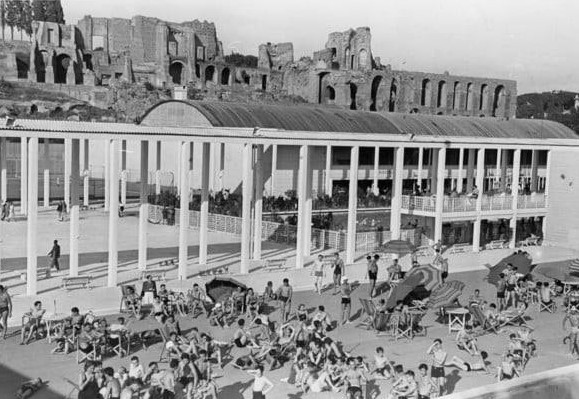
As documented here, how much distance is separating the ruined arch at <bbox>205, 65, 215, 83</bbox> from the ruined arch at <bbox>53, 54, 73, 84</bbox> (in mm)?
16752

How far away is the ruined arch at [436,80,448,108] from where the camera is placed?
90.6 meters

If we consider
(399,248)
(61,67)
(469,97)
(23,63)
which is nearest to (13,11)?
(23,63)

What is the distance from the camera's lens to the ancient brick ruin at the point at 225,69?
82.1m

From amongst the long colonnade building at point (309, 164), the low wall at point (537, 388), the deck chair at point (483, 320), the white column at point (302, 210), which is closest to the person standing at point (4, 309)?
the long colonnade building at point (309, 164)

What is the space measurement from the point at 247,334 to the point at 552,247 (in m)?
20.6

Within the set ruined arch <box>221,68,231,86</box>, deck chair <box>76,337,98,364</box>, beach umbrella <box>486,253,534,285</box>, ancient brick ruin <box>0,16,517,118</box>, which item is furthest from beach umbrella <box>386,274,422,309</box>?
Result: ruined arch <box>221,68,231,86</box>

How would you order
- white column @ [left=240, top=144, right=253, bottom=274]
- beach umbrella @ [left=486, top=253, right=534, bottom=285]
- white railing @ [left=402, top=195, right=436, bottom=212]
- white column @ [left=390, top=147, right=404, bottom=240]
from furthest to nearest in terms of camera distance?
1. white railing @ [left=402, top=195, right=436, bottom=212]
2. white column @ [left=390, top=147, right=404, bottom=240]
3. white column @ [left=240, top=144, right=253, bottom=274]
4. beach umbrella @ [left=486, top=253, right=534, bottom=285]

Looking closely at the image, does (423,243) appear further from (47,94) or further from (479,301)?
(47,94)

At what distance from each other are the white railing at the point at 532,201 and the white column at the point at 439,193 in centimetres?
502

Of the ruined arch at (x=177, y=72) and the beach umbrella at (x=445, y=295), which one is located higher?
the ruined arch at (x=177, y=72)

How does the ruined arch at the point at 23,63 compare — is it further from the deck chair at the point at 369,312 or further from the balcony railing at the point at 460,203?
the deck chair at the point at 369,312

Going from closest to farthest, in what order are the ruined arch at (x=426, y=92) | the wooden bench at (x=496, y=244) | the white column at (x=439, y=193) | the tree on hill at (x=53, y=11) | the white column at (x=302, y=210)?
the white column at (x=302, y=210) < the white column at (x=439, y=193) < the wooden bench at (x=496, y=244) < the ruined arch at (x=426, y=92) < the tree on hill at (x=53, y=11)

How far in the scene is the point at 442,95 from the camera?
299 feet

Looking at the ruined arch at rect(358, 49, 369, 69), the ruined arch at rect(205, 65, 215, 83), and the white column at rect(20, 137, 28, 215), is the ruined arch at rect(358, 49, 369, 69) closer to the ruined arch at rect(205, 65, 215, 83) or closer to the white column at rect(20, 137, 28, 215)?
the ruined arch at rect(205, 65, 215, 83)
